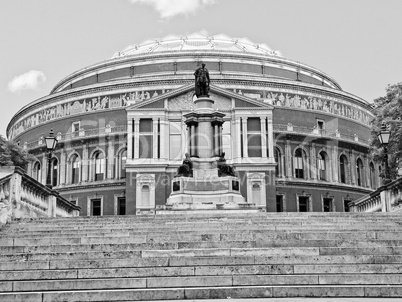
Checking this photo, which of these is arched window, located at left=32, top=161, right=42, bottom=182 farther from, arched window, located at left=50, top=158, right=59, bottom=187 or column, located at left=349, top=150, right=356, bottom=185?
column, located at left=349, top=150, right=356, bottom=185

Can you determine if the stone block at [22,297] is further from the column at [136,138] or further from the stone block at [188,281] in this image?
the column at [136,138]

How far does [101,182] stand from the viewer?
191 feet

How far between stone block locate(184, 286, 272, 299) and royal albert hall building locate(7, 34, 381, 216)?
127ft

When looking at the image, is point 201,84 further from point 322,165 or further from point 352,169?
point 352,169

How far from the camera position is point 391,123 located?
37.4m

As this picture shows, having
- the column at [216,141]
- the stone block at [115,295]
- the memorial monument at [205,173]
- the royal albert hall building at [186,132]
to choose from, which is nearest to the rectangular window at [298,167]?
the royal albert hall building at [186,132]

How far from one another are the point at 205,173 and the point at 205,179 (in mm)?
378

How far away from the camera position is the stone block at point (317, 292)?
35.1ft

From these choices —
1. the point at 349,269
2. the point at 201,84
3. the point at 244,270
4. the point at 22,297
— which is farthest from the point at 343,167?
the point at 22,297

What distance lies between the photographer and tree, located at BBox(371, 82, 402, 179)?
37.2 metres

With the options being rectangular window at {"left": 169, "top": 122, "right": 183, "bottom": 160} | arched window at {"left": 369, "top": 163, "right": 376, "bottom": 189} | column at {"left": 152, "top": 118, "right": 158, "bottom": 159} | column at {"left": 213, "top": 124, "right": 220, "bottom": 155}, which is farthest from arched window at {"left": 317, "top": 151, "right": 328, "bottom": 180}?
column at {"left": 213, "top": 124, "right": 220, "bottom": 155}

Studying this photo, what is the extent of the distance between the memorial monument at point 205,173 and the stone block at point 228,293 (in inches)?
702

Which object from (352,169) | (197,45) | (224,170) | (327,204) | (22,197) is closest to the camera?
(22,197)

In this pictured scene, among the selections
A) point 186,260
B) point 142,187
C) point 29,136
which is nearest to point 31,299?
point 186,260
